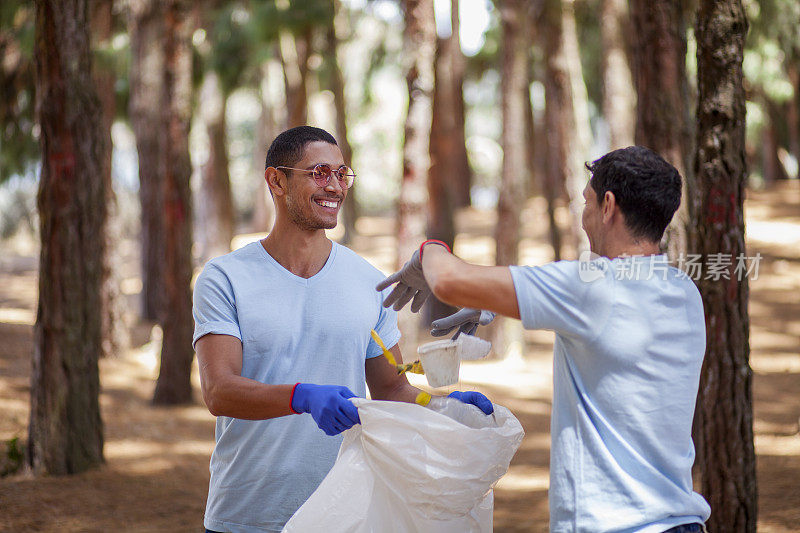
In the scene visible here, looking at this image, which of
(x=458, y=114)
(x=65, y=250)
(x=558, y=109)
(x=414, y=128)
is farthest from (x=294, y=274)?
(x=458, y=114)

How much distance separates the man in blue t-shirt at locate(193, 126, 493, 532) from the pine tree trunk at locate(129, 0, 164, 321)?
31.5ft

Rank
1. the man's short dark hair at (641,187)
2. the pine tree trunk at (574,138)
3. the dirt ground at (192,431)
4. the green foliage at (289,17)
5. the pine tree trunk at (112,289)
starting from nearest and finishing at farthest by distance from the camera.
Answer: the man's short dark hair at (641,187)
the dirt ground at (192,431)
the pine tree trunk at (112,289)
the pine tree trunk at (574,138)
the green foliage at (289,17)

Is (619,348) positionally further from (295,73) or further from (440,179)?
(295,73)

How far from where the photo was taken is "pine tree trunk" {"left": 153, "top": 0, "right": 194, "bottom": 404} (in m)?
8.86

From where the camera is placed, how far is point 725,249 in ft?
14.4

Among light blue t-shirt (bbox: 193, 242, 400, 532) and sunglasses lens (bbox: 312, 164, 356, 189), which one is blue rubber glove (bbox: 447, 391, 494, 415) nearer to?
light blue t-shirt (bbox: 193, 242, 400, 532)

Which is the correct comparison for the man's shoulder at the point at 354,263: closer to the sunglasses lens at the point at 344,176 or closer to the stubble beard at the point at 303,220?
the stubble beard at the point at 303,220

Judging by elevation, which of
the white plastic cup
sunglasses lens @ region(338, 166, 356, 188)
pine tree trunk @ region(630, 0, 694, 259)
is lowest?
the white plastic cup

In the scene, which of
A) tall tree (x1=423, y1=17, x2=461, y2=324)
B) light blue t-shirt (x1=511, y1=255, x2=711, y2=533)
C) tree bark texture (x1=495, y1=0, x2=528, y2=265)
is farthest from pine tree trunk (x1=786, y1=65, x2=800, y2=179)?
light blue t-shirt (x1=511, y1=255, x2=711, y2=533)

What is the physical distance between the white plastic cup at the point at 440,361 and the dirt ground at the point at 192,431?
3591mm

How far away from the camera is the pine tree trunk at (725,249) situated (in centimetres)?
439

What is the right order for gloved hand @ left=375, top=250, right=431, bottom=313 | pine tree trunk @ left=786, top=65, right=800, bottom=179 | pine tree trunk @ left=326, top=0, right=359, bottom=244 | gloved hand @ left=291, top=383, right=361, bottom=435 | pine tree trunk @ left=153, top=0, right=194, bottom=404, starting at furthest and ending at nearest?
1. pine tree trunk @ left=786, top=65, right=800, bottom=179
2. pine tree trunk @ left=326, top=0, right=359, bottom=244
3. pine tree trunk @ left=153, top=0, right=194, bottom=404
4. gloved hand @ left=375, top=250, right=431, bottom=313
5. gloved hand @ left=291, top=383, right=361, bottom=435

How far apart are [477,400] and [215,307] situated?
890 mm

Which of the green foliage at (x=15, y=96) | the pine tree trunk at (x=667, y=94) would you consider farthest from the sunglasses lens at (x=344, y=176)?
the green foliage at (x=15, y=96)
